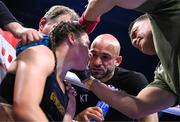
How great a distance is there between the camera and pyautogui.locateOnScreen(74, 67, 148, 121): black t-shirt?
2.18 m

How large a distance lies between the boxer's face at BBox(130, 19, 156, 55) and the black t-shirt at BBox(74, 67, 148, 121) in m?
0.61

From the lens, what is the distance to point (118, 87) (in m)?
2.30

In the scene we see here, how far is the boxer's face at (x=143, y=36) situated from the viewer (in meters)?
1.62

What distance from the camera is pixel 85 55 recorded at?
1.57 meters

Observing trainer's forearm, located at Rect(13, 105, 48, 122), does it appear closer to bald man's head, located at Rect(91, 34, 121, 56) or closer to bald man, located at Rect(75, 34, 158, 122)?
bald man, located at Rect(75, 34, 158, 122)

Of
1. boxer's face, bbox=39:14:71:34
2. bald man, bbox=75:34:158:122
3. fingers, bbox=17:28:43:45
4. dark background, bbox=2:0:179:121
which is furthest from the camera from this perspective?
dark background, bbox=2:0:179:121

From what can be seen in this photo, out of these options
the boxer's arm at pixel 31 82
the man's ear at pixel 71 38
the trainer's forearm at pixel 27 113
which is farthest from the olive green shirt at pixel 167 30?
the trainer's forearm at pixel 27 113

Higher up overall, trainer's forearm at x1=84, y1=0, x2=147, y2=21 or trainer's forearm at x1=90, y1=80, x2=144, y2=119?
trainer's forearm at x1=84, y1=0, x2=147, y2=21

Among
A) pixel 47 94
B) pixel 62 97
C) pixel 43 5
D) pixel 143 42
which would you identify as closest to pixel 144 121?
pixel 143 42

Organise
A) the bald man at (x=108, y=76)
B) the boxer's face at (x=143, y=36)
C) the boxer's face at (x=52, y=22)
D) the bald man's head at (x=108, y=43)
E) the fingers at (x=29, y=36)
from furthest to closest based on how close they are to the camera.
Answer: the bald man's head at (x=108, y=43) < the bald man at (x=108, y=76) < the boxer's face at (x=52, y=22) < the boxer's face at (x=143, y=36) < the fingers at (x=29, y=36)

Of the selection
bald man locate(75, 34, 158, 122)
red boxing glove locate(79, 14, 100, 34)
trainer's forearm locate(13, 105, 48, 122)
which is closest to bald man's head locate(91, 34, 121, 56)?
bald man locate(75, 34, 158, 122)

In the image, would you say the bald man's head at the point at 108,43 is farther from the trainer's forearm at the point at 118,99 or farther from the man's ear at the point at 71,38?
the man's ear at the point at 71,38

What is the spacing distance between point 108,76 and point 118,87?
0.10m

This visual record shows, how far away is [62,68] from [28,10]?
3131 mm
